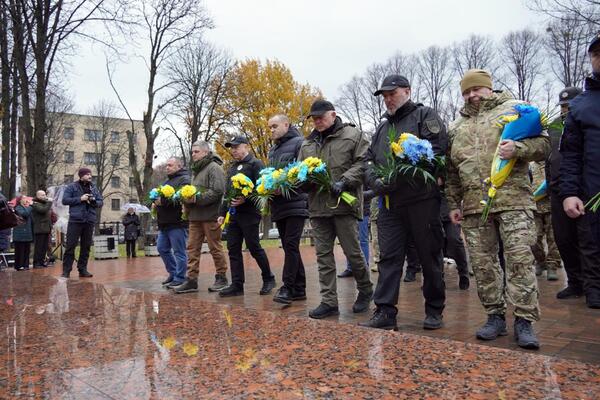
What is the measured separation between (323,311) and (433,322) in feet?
3.43

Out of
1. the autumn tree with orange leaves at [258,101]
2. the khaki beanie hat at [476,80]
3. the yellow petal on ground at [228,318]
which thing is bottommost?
the yellow petal on ground at [228,318]

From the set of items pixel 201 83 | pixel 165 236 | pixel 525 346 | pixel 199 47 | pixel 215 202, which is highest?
pixel 199 47

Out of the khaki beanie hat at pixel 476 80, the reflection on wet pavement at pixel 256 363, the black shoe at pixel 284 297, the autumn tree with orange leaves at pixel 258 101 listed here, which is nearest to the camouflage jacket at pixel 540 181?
the khaki beanie hat at pixel 476 80

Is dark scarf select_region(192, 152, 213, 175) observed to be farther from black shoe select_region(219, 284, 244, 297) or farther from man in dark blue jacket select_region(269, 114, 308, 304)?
black shoe select_region(219, 284, 244, 297)

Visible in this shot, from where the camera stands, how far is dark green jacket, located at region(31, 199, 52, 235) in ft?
40.0

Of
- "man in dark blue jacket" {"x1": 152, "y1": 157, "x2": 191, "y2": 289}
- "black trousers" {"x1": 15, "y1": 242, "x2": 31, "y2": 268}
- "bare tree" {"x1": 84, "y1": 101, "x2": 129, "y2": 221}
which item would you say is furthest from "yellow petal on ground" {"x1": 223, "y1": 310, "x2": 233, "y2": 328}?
"bare tree" {"x1": 84, "y1": 101, "x2": 129, "y2": 221}

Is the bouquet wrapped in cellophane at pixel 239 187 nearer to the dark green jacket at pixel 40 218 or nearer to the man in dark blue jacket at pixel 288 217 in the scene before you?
the man in dark blue jacket at pixel 288 217

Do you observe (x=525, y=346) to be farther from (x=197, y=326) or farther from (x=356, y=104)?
(x=356, y=104)

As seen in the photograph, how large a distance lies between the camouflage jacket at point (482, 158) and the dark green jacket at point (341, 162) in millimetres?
890

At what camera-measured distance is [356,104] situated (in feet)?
144

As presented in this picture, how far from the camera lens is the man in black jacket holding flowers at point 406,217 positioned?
4016 millimetres

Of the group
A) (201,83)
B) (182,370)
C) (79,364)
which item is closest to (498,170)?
(182,370)

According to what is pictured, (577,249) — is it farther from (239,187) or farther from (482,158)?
(239,187)

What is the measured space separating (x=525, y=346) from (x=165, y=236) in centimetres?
546
